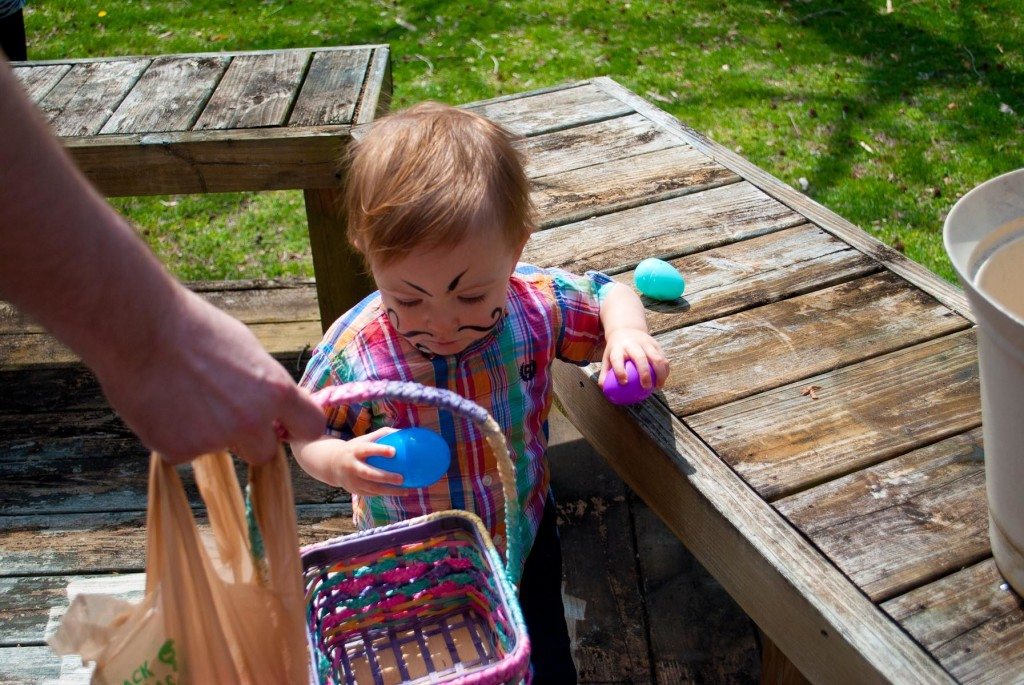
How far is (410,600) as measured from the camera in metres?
1.80

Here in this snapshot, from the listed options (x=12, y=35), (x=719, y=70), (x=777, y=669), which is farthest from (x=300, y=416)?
(x=719, y=70)

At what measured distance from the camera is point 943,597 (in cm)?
141

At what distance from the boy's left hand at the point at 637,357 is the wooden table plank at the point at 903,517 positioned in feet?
1.08

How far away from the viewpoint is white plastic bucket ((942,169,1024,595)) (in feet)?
3.75

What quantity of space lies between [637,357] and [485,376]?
0.31m

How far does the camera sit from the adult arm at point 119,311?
0.87 m

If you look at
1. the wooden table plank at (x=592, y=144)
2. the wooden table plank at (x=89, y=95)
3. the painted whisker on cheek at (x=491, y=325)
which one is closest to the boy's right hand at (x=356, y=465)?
the painted whisker on cheek at (x=491, y=325)

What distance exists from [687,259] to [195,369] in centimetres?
159

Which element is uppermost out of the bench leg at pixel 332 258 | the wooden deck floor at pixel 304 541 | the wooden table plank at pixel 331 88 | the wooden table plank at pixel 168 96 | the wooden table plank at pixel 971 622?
the wooden table plank at pixel 168 96

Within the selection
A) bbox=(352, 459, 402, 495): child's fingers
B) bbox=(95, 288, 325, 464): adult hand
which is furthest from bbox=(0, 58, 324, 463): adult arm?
bbox=(352, 459, 402, 495): child's fingers

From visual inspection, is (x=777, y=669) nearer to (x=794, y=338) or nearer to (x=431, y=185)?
(x=794, y=338)

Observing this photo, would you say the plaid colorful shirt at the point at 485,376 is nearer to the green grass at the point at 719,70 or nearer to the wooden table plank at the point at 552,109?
the wooden table plank at the point at 552,109

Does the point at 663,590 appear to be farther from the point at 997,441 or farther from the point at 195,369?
the point at 195,369

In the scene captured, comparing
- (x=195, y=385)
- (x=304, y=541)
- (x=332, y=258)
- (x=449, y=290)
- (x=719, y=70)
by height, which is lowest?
(x=304, y=541)
